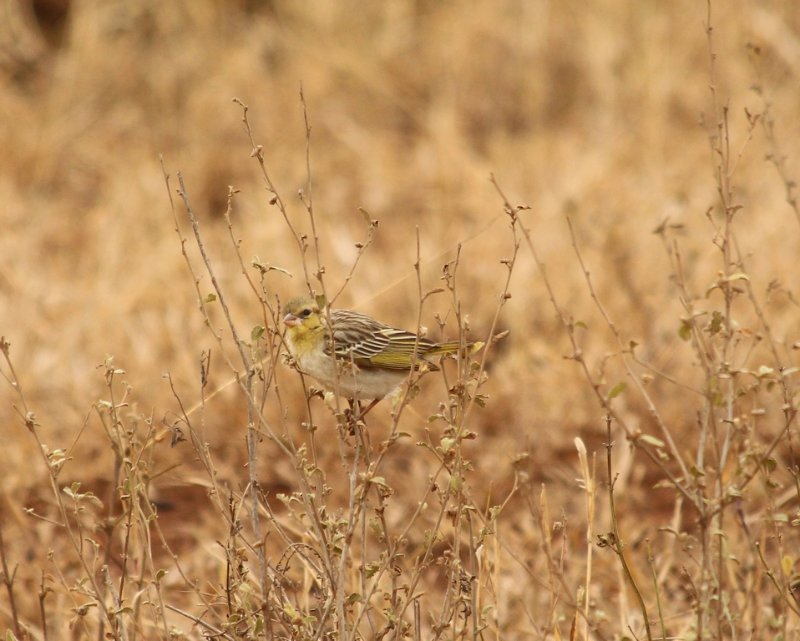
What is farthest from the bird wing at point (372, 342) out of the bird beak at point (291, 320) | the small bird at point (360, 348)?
the bird beak at point (291, 320)

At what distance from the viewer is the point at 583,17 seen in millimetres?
10266

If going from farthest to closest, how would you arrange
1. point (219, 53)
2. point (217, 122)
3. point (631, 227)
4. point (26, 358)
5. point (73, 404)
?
1. point (219, 53)
2. point (217, 122)
3. point (631, 227)
4. point (26, 358)
5. point (73, 404)

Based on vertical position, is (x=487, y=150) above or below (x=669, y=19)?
below

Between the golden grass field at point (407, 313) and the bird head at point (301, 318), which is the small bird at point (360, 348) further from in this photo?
the golden grass field at point (407, 313)

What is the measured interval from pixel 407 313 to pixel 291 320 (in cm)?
236

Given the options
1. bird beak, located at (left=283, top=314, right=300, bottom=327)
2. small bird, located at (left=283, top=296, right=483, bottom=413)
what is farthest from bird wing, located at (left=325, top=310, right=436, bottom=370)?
bird beak, located at (left=283, top=314, right=300, bottom=327)

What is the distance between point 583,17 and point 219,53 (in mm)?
2818

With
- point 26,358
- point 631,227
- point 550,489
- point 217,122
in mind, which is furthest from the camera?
point 217,122

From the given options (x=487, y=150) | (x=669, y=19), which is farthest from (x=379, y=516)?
(x=669, y=19)

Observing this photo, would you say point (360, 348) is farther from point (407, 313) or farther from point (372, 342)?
point (407, 313)

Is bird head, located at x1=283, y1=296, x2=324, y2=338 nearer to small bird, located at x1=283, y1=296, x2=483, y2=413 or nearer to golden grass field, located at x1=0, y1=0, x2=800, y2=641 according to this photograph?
small bird, located at x1=283, y1=296, x2=483, y2=413

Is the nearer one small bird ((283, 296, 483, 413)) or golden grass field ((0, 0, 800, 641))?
golden grass field ((0, 0, 800, 641))

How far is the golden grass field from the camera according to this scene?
306 cm

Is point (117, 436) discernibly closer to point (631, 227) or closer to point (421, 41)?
point (631, 227)
